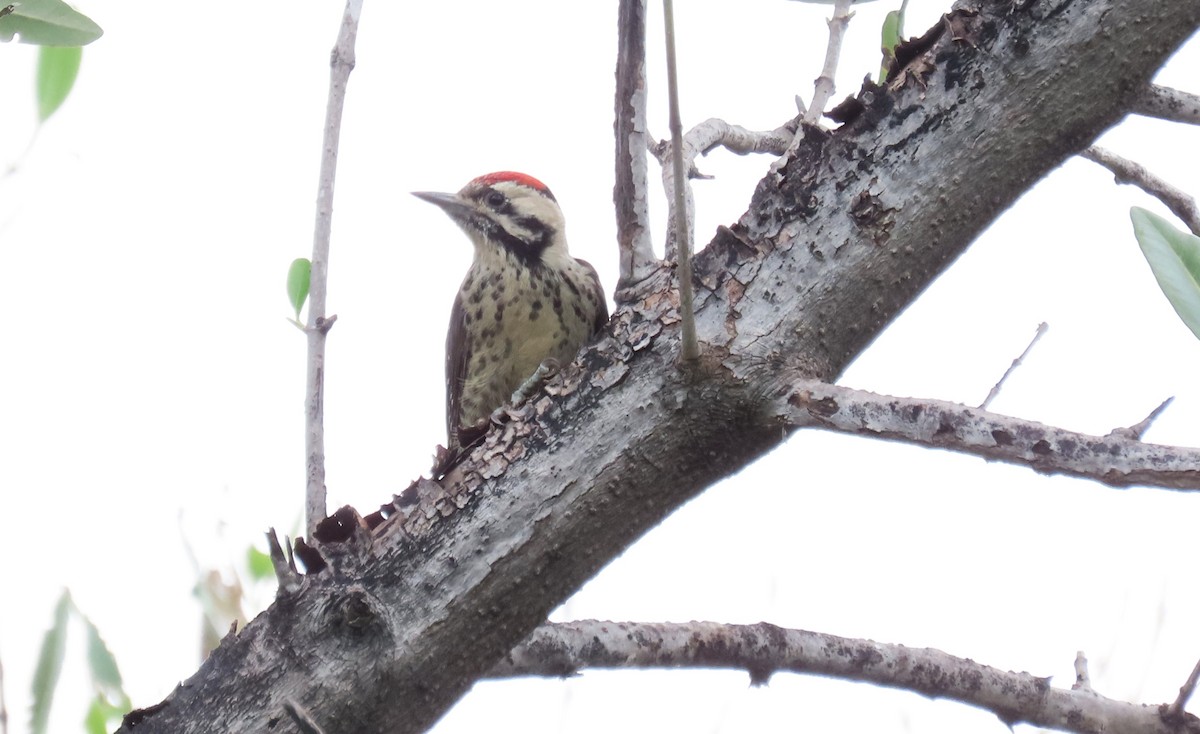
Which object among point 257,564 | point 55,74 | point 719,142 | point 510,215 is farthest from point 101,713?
point 510,215

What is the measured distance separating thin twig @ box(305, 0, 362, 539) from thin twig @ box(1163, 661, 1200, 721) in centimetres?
133

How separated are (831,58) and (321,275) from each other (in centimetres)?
133

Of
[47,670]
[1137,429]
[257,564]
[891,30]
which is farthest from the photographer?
[257,564]

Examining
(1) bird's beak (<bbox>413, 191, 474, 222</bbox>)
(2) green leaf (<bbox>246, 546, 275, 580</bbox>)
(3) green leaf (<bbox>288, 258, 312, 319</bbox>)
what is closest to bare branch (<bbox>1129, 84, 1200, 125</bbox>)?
(3) green leaf (<bbox>288, 258, 312, 319</bbox>)

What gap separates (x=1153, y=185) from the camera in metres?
2.38

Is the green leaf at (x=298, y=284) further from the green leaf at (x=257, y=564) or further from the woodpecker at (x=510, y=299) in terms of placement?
the woodpecker at (x=510, y=299)

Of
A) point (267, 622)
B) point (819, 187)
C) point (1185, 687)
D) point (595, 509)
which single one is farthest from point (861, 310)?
point (267, 622)

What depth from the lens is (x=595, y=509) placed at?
5.58 ft

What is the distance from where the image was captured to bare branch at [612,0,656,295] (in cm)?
195

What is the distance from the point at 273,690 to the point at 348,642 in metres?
0.12

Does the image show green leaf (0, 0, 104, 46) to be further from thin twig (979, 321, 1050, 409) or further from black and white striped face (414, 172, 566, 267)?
black and white striped face (414, 172, 566, 267)

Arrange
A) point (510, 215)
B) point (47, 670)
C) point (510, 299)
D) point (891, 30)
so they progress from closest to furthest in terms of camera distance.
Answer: point (47, 670), point (891, 30), point (510, 299), point (510, 215)

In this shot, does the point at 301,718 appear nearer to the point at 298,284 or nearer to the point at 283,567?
the point at 283,567

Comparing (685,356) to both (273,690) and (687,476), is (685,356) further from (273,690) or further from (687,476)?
(273,690)
